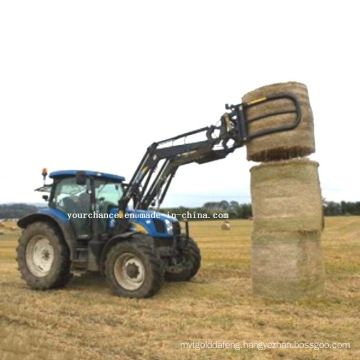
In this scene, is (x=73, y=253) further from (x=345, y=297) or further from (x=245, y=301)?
(x=345, y=297)

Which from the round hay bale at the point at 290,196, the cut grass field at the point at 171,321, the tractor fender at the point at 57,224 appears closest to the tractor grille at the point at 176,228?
the cut grass field at the point at 171,321

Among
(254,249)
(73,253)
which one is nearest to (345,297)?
(254,249)

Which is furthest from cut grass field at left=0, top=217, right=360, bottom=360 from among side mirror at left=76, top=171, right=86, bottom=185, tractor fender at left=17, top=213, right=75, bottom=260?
side mirror at left=76, top=171, right=86, bottom=185

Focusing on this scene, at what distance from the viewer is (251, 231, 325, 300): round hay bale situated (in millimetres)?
6559

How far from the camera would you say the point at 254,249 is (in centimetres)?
694

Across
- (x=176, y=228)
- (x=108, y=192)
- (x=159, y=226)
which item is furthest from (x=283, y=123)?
(x=108, y=192)

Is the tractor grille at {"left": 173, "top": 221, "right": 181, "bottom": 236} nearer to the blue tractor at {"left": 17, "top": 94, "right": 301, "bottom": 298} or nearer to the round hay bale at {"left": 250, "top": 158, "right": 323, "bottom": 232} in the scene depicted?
the blue tractor at {"left": 17, "top": 94, "right": 301, "bottom": 298}

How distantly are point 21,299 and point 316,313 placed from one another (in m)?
4.24

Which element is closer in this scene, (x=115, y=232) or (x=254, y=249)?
(x=254, y=249)

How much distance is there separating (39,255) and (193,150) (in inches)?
132

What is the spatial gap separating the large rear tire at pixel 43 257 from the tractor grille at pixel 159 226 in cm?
159

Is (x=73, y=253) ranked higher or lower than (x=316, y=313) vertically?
higher

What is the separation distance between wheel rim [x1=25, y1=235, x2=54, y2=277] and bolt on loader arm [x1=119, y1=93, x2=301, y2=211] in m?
1.66

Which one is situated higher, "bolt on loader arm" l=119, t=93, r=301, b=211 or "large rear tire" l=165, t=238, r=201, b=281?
"bolt on loader arm" l=119, t=93, r=301, b=211
